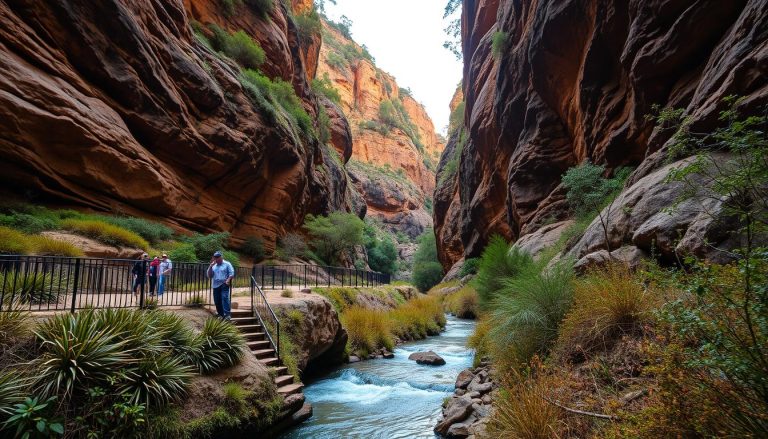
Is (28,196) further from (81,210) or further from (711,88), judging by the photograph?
(711,88)

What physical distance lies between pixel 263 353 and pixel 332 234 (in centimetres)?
2529

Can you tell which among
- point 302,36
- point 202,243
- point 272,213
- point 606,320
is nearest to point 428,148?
point 302,36

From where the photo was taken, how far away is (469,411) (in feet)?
23.7

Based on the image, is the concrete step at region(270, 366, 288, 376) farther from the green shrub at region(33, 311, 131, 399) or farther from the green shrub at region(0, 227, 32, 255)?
the green shrub at region(0, 227, 32, 255)

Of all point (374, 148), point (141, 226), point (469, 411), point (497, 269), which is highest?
point (374, 148)

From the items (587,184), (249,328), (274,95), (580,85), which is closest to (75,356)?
(249,328)

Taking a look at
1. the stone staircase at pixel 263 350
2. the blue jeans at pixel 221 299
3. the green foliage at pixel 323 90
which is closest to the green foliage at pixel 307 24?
the green foliage at pixel 323 90

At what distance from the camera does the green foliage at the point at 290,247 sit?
28.7m

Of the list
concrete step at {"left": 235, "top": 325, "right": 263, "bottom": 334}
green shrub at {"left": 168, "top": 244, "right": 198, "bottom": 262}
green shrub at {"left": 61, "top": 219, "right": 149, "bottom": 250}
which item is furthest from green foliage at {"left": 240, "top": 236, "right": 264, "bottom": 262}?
concrete step at {"left": 235, "top": 325, "right": 263, "bottom": 334}

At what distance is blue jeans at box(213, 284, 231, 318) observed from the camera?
8.86m

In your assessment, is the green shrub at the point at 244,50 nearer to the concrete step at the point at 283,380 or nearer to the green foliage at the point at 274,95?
the green foliage at the point at 274,95

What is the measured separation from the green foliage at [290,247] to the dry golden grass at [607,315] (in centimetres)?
2482

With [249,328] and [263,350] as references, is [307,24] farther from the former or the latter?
[263,350]

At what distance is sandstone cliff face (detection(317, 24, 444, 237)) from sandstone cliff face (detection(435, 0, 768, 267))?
47829 millimetres
